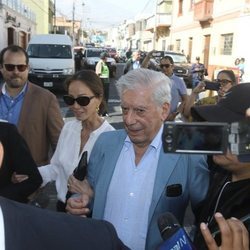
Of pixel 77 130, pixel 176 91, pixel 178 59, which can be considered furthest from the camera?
pixel 178 59

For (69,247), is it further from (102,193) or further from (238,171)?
(102,193)

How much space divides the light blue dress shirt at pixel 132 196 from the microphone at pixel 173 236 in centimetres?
63

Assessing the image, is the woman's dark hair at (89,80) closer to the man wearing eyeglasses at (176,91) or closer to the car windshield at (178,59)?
the man wearing eyeglasses at (176,91)

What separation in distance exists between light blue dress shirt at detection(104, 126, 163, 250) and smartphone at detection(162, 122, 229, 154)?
0.81 meters

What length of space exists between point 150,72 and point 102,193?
65cm

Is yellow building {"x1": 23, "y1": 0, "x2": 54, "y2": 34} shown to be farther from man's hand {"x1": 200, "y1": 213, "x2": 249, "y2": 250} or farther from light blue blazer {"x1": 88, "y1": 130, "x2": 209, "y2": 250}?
man's hand {"x1": 200, "y1": 213, "x2": 249, "y2": 250}

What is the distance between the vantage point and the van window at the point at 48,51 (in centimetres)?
1544

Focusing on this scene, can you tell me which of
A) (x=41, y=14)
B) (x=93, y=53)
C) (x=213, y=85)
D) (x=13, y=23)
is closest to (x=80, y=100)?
(x=213, y=85)

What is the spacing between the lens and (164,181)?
6.52ft

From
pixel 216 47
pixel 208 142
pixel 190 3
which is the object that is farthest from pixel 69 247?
pixel 190 3

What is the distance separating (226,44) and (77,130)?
2260cm

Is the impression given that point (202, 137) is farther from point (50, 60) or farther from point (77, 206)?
point (50, 60)

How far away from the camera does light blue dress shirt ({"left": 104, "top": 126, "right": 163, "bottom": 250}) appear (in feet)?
6.59

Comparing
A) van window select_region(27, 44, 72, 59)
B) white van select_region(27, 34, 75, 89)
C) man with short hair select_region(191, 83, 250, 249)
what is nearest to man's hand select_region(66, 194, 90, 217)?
man with short hair select_region(191, 83, 250, 249)
